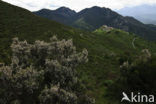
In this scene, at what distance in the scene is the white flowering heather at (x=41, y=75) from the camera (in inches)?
587

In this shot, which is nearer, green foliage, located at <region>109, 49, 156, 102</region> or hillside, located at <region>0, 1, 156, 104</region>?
green foliage, located at <region>109, 49, 156, 102</region>

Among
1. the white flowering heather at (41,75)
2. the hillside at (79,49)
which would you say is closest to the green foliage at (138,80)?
the hillside at (79,49)

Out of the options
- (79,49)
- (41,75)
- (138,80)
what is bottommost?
(138,80)

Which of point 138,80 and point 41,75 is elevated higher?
point 41,75

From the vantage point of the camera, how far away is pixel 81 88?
64.5 feet

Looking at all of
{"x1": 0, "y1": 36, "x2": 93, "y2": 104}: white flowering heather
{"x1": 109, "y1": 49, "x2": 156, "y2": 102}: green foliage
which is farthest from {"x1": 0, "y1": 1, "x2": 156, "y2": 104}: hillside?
{"x1": 0, "y1": 36, "x2": 93, "y2": 104}: white flowering heather

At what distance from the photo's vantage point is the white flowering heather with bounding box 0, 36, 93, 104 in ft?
48.9

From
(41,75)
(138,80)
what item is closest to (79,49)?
(138,80)

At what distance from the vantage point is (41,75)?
16.8 m

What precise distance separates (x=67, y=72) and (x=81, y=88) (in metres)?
3.02

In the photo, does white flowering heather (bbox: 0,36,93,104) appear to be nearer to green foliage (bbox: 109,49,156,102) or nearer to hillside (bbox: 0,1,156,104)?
hillside (bbox: 0,1,156,104)

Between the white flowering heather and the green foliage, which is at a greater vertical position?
the white flowering heather

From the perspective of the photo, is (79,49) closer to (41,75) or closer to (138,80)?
(138,80)

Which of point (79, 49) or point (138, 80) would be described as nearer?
point (138, 80)
